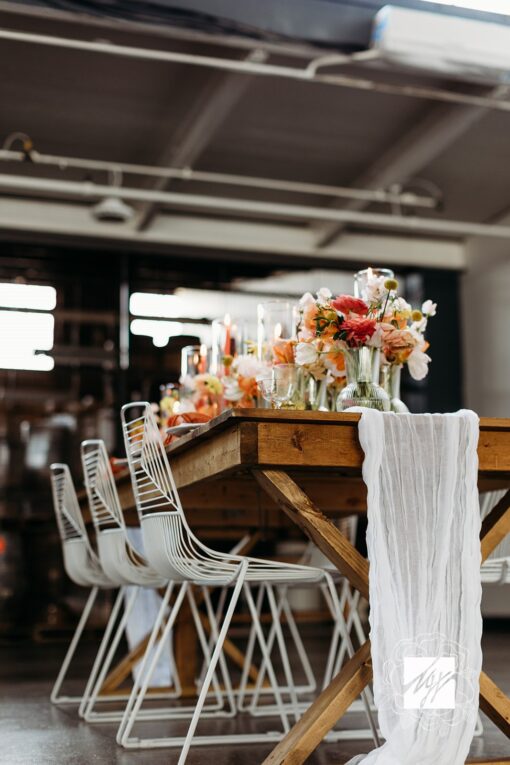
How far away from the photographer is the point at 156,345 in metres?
8.45

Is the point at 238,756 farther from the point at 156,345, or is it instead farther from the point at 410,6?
the point at 156,345

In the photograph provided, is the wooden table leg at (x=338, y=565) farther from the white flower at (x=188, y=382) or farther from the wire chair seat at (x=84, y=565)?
the wire chair seat at (x=84, y=565)

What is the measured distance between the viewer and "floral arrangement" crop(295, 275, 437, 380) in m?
3.01

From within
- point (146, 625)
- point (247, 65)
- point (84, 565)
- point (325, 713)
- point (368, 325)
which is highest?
point (247, 65)

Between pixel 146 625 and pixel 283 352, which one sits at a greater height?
pixel 283 352

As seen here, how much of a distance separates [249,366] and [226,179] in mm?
3734

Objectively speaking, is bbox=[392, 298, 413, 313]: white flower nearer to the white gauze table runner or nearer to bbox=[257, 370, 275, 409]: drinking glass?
bbox=[257, 370, 275, 409]: drinking glass

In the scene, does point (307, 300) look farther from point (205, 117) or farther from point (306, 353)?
point (205, 117)

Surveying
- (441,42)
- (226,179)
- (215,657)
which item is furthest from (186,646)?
(226,179)

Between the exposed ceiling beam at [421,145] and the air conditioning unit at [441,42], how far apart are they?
144cm

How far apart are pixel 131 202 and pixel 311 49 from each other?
148 inches

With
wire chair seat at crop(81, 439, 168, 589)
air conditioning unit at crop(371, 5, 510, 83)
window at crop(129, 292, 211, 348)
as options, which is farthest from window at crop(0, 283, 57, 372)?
air conditioning unit at crop(371, 5, 510, 83)

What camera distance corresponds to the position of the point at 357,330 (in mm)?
2971

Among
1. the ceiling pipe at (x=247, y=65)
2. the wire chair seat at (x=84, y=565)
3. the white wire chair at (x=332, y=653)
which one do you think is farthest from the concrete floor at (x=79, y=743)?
the ceiling pipe at (x=247, y=65)
